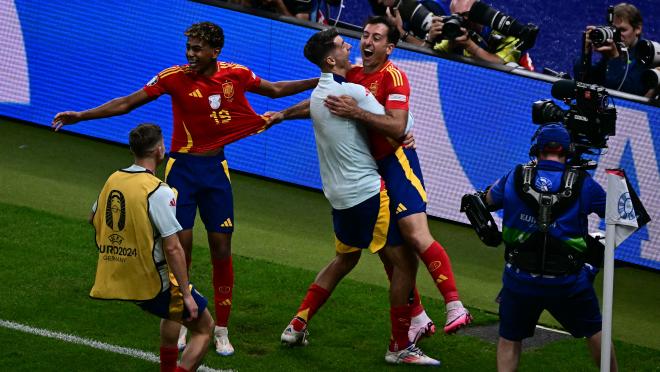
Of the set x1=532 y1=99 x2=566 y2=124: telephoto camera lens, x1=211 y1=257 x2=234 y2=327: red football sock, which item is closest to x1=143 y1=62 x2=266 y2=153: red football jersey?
x1=211 y1=257 x2=234 y2=327: red football sock

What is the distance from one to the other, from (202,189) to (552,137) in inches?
102

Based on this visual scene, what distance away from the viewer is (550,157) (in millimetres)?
7078

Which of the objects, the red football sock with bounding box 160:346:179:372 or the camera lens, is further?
the camera lens

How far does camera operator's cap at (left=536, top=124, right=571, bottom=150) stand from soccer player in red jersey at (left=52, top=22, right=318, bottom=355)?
2.40 meters

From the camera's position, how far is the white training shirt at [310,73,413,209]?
310 inches

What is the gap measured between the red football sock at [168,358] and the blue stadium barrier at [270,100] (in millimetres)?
5060

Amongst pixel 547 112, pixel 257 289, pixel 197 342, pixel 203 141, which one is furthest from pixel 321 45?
pixel 257 289

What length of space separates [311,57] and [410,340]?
6.90ft

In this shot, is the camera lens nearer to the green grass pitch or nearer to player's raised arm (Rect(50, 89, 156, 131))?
the green grass pitch

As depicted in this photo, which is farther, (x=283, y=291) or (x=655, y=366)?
(x=283, y=291)

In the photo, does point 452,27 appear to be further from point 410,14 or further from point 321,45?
point 321,45

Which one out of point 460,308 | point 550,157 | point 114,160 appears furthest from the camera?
point 114,160

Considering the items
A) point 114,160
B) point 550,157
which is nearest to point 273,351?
point 550,157

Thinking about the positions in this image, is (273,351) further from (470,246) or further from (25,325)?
(470,246)
